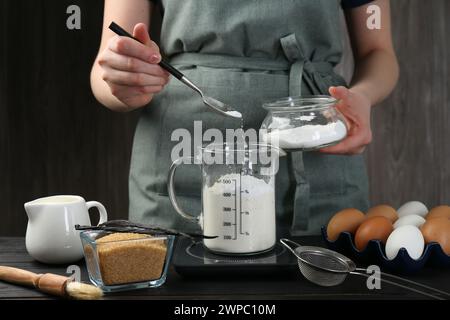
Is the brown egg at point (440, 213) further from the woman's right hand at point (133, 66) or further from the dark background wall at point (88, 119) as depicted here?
the dark background wall at point (88, 119)

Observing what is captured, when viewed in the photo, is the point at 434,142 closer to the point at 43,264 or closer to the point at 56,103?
the point at 56,103

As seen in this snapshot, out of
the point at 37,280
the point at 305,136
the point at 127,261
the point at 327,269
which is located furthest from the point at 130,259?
the point at 305,136

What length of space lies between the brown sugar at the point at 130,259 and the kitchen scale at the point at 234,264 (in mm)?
34

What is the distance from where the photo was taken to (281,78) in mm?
1169

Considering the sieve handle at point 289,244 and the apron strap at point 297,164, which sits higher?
the apron strap at point 297,164

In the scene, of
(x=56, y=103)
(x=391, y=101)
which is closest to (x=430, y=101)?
(x=391, y=101)

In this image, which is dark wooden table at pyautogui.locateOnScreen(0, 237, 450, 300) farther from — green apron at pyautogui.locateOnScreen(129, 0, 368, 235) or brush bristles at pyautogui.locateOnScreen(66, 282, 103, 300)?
green apron at pyautogui.locateOnScreen(129, 0, 368, 235)

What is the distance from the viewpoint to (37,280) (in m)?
0.77

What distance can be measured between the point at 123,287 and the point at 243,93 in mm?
526

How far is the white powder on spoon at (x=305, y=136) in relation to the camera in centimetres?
95

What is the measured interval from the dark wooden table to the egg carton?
1 cm

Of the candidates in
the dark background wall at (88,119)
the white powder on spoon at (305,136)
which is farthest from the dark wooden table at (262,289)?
the dark background wall at (88,119)

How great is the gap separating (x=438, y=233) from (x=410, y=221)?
0.24ft

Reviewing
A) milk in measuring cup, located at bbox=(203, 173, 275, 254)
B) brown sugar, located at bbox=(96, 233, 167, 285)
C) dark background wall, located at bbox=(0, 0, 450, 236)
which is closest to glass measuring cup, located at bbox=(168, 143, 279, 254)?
milk in measuring cup, located at bbox=(203, 173, 275, 254)
